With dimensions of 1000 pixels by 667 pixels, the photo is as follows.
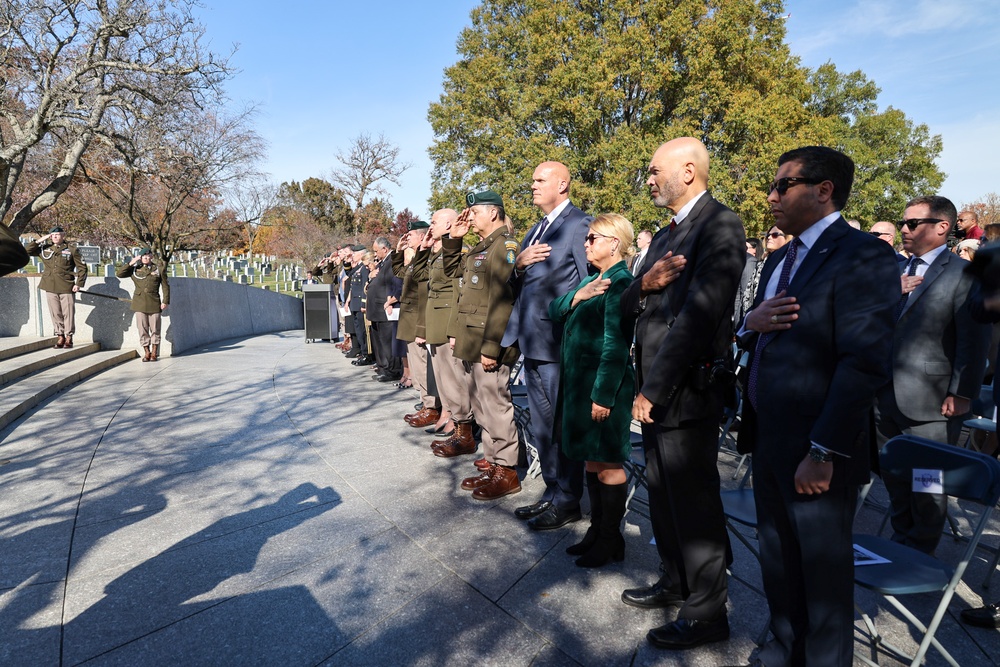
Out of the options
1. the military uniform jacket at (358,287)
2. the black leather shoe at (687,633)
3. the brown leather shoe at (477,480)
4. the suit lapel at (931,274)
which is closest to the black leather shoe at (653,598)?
the black leather shoe at (687,633)

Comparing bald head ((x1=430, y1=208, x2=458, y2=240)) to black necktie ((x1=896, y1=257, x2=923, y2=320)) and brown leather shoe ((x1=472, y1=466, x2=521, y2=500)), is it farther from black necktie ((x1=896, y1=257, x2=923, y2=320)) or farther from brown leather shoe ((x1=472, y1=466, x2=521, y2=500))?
black necktie ((x1=896, y1=257, x2=923, y2=320))

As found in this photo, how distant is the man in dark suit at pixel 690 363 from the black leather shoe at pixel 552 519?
3.70 ft

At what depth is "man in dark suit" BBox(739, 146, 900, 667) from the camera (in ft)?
6.34

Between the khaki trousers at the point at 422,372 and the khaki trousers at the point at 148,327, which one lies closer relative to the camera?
the khaki trousers at the point at 422,372

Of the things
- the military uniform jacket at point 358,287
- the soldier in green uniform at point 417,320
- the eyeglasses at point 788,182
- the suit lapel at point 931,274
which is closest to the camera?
the eyeglasses at point 788,182

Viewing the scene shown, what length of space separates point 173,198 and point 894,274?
19.3 m

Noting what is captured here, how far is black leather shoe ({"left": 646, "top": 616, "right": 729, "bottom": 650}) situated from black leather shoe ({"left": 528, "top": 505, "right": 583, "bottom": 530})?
120cm

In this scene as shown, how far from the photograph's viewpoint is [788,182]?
86.0 inches

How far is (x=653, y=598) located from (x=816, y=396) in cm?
138

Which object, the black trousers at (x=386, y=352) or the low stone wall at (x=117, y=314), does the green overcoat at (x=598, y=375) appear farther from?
the low stone wall at (x=117, y=314)

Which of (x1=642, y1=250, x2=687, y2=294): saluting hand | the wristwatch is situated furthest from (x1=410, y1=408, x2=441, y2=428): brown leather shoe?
the wristwatch

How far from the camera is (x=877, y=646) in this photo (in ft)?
8.47

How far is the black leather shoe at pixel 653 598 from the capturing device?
289 centimetres

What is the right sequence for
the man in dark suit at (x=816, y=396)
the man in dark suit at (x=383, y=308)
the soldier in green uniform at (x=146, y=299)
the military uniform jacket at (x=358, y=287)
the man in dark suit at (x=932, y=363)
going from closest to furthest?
the man in dark suit at (x=816, y=396)
the man in dark suit at (x=932, y=363)
the man in dark suit at (x=383, y=308)
the military uniform jacket at (x=358, y=287)
the soldier in green uniform at (x=146, y=299)
